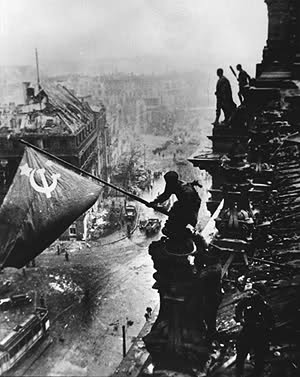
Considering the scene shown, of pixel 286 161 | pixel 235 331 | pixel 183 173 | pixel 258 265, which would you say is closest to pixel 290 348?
pixel 235 331

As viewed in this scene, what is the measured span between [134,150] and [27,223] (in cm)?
9144

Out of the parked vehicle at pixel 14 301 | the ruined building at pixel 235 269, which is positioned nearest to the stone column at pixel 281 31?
the ruined building at pixel 235 269

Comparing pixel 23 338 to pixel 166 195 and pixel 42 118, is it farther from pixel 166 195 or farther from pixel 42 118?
pixel 42 118

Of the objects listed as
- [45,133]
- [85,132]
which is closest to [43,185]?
[45,133]

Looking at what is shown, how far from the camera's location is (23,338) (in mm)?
26688

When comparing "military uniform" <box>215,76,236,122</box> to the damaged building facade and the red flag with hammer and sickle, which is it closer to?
the red flag with hammer and sickle

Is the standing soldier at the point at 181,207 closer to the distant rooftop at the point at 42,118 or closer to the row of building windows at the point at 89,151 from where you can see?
the distant rooftop at the point at 42,118

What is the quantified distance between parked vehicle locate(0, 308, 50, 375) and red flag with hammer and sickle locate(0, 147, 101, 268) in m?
18.0

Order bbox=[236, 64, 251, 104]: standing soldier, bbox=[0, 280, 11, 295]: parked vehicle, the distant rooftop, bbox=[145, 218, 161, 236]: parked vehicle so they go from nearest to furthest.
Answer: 1. bbox=[236, 64, 251, 104]: standing soldier
2. bbox=[0, 280, 11, 295]: parked vehicle
3. bbox=[145, 218, 161, 236]: parked vehicle
4. the distant rooftop

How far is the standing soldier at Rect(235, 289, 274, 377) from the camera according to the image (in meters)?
6.67

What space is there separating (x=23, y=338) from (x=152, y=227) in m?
22.8

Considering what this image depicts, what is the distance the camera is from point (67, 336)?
2762 centimetres

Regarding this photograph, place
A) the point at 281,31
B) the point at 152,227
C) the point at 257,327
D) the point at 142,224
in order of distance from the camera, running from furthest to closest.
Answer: the point at 142,224 < the point at 152,227 < the point at 281,31 < the point at 257,327

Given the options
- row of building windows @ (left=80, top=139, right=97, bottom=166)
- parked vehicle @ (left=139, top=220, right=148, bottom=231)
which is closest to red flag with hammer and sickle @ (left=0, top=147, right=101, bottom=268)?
parked vehicle @ (left=139, top=220, right=148, bottom=231)
